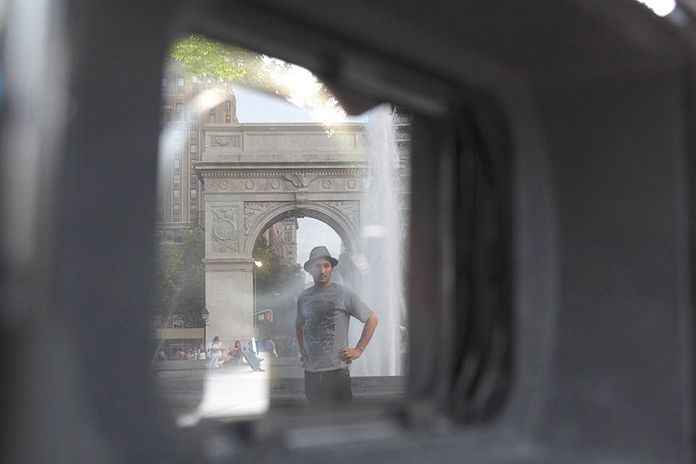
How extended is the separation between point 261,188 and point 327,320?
16.6 metres

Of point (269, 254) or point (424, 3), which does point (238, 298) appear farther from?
point (424, 3)

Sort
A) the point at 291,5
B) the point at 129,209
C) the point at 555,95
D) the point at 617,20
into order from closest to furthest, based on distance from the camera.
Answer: the point at 129,209 < the point at 291,5 < the point at 617,20 < the point at 555,95

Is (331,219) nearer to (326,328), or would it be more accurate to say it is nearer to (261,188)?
(261,188)

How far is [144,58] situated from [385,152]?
17.4 meters

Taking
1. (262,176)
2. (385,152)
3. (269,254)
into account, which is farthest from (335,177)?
(269,254)

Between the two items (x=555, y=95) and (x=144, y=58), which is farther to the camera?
(x=555, y=95)

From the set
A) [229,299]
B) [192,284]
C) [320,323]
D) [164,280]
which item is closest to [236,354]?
[229,299]

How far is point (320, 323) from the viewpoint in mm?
5273

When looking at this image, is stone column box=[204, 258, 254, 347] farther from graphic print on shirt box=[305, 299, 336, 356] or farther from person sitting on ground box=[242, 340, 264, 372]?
graphic print on shirt box=[305, 299, 336, 356]

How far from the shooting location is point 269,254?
132ft

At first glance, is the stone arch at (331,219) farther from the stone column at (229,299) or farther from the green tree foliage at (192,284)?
the green tree foliage at (192,284)

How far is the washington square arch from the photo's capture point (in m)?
19.9

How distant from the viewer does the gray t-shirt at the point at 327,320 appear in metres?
5.24

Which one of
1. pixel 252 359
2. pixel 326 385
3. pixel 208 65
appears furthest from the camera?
pixel 252 359
